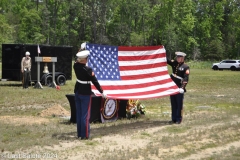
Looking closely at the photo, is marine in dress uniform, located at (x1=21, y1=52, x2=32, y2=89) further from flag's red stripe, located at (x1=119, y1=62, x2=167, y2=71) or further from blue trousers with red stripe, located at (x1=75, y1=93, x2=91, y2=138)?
blue trousers with red stripe, located at (x1=75, y1=93, x2=91, y2=138)

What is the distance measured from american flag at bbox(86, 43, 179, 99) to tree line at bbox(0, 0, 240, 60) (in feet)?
197

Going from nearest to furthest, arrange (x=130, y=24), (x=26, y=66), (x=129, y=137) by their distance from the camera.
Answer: (x=129, y=137) → (x=26, y=66) → (x=130, y=24)

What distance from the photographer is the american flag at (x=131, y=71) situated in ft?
33.0

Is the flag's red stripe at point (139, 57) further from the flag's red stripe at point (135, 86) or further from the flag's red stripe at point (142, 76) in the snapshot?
the flag's red stripe at point (135, 86)

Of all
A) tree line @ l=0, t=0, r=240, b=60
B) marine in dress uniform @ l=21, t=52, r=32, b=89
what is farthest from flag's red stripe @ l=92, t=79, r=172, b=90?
tree line @ l=0, t=0, r=240, b=60

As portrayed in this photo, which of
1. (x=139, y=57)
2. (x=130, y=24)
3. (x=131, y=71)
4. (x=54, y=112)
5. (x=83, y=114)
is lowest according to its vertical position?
(x=54, y=112)

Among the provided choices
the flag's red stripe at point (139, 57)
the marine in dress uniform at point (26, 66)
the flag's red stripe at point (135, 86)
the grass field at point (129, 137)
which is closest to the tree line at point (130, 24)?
the marine in dress uniform at point (26, 66)

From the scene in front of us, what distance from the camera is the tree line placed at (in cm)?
7500

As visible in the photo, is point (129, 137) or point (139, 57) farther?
point (139, 57)

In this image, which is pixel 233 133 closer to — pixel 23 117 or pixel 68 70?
pixel 23 117

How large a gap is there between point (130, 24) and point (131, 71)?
237 feet

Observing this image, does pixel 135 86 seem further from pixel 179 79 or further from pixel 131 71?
pixel 179 79

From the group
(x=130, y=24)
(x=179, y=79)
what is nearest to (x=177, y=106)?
(x=179, y=79)

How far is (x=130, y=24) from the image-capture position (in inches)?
3236
